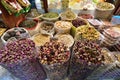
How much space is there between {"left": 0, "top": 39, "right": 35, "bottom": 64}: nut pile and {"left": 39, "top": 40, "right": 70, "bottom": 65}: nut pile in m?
0.07

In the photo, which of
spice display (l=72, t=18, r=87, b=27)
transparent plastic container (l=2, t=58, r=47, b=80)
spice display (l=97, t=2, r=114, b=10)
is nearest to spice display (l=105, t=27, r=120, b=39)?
spice display (l=72, t=18, r=87, b=27)

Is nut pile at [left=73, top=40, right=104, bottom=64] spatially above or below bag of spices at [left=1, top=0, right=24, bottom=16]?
below

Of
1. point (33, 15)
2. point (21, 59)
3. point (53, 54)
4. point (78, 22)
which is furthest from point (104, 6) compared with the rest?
point (21, 59)

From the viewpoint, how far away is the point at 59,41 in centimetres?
96

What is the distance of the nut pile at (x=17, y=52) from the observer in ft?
2.70

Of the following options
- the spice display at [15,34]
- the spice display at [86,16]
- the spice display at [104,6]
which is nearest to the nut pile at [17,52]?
the spice display at [15,34]

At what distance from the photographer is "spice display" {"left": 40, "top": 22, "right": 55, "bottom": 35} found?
141 cm

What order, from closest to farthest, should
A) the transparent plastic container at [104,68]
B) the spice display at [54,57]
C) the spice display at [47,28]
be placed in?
the spice display at [54,57] < the transparent plastic container at [104,68] < the spice display at [47,28]

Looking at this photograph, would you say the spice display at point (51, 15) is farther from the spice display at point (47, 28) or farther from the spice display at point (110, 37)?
the spice display at point (110, 37)

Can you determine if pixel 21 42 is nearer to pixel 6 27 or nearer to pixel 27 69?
pixel 27 69

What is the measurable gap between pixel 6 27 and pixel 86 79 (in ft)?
2.92

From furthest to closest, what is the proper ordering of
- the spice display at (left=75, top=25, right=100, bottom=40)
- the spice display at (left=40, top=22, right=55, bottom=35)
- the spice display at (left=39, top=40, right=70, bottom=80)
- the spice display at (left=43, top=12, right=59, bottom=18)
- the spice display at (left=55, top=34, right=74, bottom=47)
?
the spice display at (left=43, top=12, right=59, bottom=18) → the spice display at (left=40, top=22, right=55, bottom=35) → the spice display at (left=55, top=34, right=74, bottom=47) → the spice display at (left=75, top=25, right=100, bottom=40) → the spice display at (left=39, top=40, right=70, bottom=80)

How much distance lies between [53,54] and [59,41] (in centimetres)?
14

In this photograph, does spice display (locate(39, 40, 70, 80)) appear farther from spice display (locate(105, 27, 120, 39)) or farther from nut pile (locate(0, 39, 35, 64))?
spice display (locate(105, 27, 120, 39))
